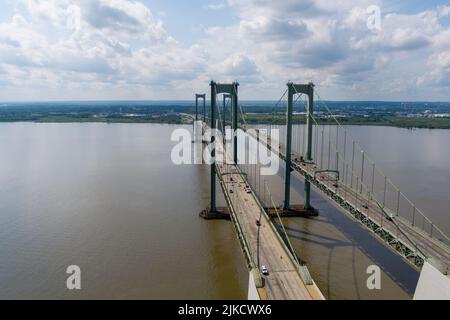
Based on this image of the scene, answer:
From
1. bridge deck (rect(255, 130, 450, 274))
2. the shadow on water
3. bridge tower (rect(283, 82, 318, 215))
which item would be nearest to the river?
the shadow on water

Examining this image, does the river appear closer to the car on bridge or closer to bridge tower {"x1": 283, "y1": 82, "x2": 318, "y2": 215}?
bridge tower {"x1": 283, "y1": 82, "x2": 318, "y2": 215}

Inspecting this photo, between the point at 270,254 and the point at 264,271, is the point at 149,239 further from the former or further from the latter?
the point at 264,271

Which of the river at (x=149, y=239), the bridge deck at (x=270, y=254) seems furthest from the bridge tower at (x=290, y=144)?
the bridge deck at (x=270, y=254)

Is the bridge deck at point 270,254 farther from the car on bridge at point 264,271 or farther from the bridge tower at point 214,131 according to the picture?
the bridge tower at point 214,131

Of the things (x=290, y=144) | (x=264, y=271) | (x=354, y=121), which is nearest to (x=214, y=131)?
(x=290, y=144)

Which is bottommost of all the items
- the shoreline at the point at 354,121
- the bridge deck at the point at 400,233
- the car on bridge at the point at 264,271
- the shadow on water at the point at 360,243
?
the shadow on water at the point at 360,243
